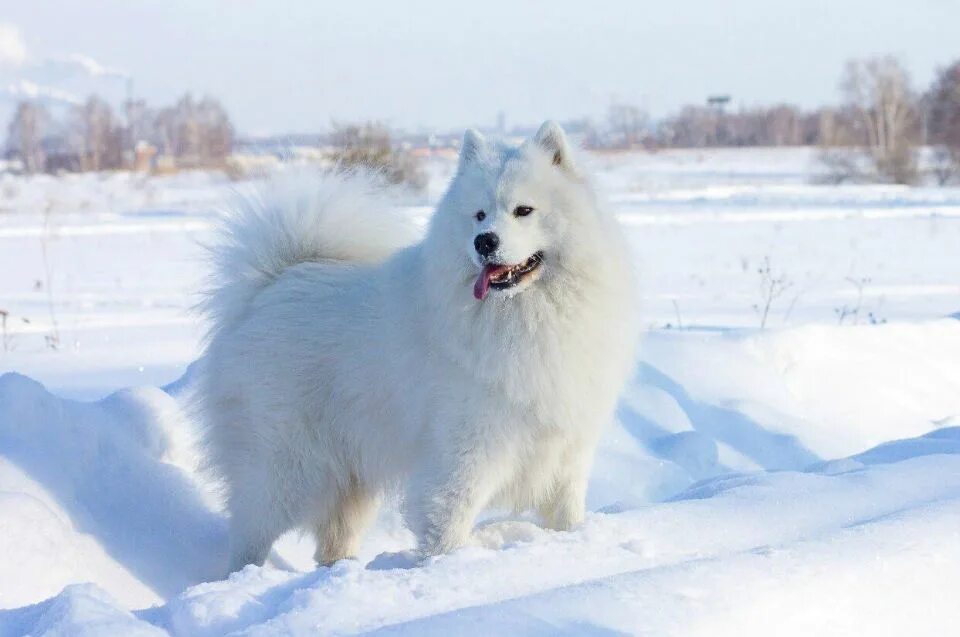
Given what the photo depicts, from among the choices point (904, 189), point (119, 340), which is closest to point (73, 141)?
point (904, 189)

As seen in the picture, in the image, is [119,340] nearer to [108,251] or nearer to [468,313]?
[468,313]

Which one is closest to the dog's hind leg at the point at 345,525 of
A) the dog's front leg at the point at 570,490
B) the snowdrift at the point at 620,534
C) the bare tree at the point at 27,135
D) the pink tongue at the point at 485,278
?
the snowdrift at the point at 620,534

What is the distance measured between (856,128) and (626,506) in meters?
61.4

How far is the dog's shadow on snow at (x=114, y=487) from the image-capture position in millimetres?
4660

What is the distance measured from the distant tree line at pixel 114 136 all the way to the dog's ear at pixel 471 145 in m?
60.3

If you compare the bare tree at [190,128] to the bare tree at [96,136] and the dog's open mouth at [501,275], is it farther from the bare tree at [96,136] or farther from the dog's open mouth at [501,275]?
the dog's open mouth at [501,275]

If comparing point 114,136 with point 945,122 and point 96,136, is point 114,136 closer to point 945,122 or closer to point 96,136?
point 96,136

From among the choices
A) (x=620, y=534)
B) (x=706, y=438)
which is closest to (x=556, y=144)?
(x=620, y=534)

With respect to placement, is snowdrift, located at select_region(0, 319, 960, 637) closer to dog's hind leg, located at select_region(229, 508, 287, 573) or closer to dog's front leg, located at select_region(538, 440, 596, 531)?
dog's front leg, located at select_region(538, 440, 596, 531)

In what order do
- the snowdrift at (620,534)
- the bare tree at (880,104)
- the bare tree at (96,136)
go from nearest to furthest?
the snowdrift at (620,534) → the bare tree at (880,104) → the bare tree at (96,136)

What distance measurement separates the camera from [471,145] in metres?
4.10

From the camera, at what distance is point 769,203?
92.3ft

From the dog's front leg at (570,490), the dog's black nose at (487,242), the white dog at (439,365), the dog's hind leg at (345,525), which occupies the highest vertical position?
the dog's black nose at (487,242)

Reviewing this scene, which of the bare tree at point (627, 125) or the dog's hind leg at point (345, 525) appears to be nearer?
the dog's hind leg at point (345, 525)
